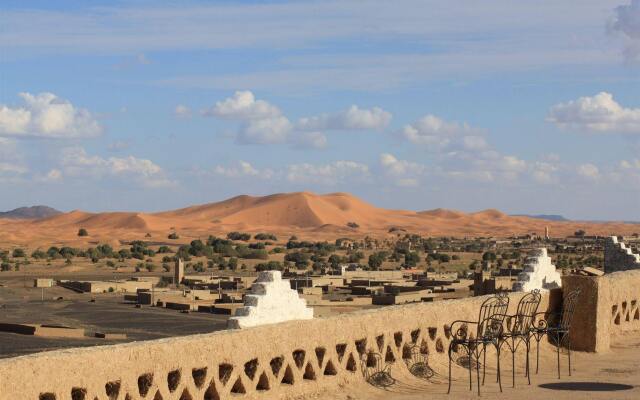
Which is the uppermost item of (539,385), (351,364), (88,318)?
(351,364)

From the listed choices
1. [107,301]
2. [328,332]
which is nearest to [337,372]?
[328,332]

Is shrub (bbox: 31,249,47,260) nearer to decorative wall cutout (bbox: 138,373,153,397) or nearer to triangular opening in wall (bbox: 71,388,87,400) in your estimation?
decorative wall cutout (bbox: 138,373,153,397)

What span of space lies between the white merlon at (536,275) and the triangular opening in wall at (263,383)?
659cm

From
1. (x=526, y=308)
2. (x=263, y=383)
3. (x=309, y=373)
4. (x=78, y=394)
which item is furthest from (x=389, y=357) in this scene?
(x=78, y=394)

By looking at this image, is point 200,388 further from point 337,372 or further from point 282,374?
point 337,372

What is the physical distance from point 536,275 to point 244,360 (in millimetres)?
7296

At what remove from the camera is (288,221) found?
140 m

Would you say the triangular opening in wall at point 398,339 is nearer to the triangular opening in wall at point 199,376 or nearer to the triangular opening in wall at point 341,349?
the triangular opening in wall at point 341,349

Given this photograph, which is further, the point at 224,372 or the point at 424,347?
the point at 424,347

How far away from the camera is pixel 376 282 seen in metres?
45.5

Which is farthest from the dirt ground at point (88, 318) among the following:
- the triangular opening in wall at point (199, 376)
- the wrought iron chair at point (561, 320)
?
the triangular opening in wall at point (199, 376)

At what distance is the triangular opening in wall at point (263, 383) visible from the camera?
10.7 meters

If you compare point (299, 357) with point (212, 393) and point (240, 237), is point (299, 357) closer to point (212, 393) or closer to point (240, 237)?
point (212, 393)

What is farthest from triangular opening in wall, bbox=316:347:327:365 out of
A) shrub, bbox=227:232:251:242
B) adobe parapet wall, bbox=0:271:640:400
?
shrub, bbox=227:232:251:242
